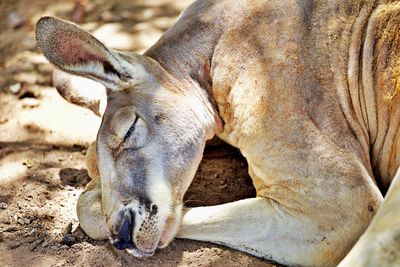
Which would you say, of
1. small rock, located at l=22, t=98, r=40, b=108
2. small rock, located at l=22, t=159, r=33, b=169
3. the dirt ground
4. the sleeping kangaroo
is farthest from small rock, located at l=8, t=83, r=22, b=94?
the sleeping kangaroo

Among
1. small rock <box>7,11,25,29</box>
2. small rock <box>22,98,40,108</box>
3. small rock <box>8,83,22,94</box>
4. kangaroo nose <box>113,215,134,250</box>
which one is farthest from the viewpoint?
small rock <box>7,11,25,29</box>

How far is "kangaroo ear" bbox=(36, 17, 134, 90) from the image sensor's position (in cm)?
344

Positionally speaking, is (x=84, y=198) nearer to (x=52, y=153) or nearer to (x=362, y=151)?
(x=52, y=153)

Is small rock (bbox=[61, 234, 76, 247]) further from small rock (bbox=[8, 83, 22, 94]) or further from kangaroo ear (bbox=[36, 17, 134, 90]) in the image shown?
small rock (bbox=[8, 83, 22, 94])

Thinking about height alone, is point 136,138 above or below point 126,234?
above

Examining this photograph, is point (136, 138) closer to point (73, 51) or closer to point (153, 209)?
point (153, 209)

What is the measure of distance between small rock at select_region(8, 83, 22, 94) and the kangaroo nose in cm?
199

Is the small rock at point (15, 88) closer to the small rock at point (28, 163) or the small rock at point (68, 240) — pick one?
the small rock at point (28, 163)

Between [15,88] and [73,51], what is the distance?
164cm

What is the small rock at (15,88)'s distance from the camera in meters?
4.98

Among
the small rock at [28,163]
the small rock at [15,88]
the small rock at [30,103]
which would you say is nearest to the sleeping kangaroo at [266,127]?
the small rock at [28,163]

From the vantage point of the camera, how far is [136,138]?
3457 millimetres

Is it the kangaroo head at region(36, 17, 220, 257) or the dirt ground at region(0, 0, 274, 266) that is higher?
the kangaroo head at region(36, 17, 220, 257)

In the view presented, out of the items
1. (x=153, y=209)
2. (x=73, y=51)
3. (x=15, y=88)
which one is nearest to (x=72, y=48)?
(x=73, y=51)
